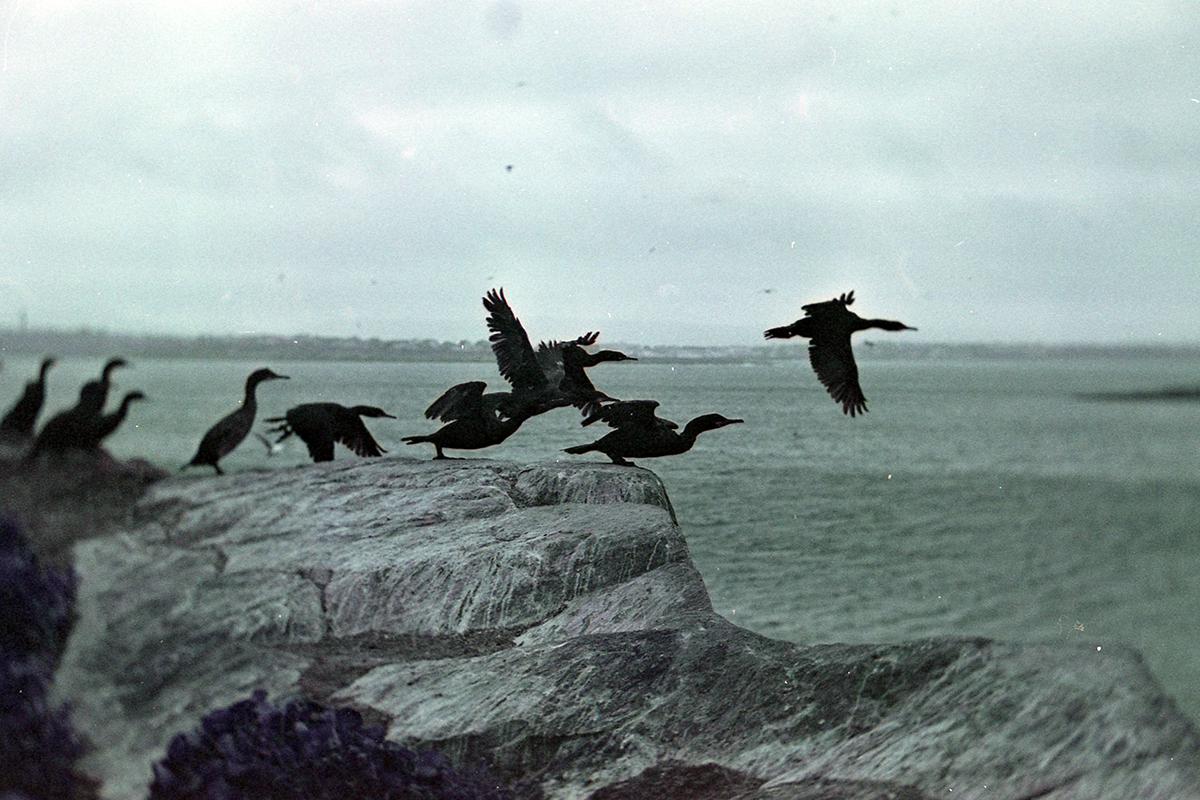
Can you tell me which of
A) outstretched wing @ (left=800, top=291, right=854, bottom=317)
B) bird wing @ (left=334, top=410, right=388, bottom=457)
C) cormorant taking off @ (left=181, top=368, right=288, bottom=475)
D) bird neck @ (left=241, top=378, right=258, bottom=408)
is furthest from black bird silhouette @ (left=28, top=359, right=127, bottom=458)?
outstretched wing @ (left=800, top=291, right=854, bottom=317)

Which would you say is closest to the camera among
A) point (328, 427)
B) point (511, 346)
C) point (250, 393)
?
point (250, 393)

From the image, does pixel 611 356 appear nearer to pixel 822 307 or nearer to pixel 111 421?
pixel 822 307

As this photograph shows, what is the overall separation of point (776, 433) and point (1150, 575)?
3.93 feet

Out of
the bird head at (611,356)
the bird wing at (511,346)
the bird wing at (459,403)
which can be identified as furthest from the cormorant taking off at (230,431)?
the bird head at (611,356)

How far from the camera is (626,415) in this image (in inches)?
155

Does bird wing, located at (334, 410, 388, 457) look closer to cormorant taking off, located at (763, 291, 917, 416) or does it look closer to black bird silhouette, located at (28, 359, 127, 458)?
black bird silhouette, located at (28, 359, 127, 458)

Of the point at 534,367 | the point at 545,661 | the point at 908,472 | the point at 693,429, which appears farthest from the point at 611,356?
the point at 908,472

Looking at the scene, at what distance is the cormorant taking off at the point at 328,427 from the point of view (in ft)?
11.9

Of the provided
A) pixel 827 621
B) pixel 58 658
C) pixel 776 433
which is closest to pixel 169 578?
pixel 58 658

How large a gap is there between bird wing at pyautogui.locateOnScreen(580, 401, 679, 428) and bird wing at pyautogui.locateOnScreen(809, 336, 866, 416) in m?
0.50

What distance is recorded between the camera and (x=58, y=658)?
301 centimetres

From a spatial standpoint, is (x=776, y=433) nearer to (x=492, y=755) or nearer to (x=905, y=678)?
(x=905, y=678)

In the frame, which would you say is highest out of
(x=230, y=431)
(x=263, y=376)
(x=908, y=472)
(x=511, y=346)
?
(x=511, y=346)

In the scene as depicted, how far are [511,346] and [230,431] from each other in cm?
84
